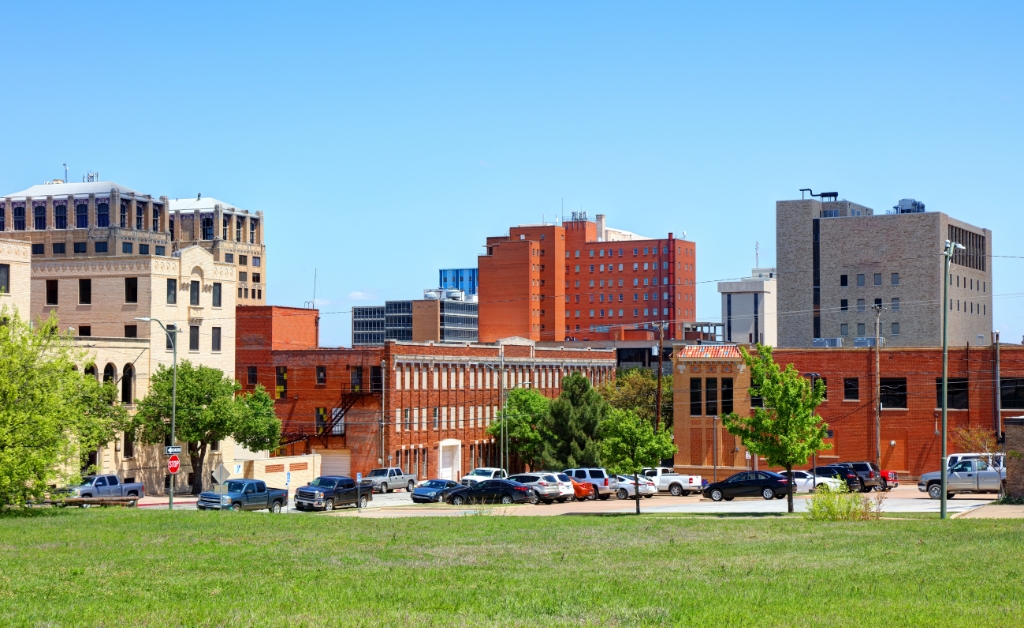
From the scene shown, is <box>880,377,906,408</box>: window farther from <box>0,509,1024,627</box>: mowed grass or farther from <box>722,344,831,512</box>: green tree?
<box>0,509,1024,627</box>: mowed grass

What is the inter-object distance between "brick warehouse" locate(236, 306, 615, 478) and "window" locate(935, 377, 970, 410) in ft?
112

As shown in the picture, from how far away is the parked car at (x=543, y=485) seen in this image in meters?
57.9

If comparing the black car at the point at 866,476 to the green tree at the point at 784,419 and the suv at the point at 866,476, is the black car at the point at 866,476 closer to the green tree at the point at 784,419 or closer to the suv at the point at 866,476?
the suv at the point at 866,476

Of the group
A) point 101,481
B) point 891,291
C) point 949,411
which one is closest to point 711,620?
point 101,481

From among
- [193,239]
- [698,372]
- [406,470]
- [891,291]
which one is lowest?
[406,470]

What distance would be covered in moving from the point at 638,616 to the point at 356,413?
227 feet

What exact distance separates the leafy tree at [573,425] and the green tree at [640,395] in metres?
16.7

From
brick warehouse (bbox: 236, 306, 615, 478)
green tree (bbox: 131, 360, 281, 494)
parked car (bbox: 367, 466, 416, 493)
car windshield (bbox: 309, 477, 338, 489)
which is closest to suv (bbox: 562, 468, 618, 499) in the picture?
car windshield (bbox: 309, 477, 338, 489)

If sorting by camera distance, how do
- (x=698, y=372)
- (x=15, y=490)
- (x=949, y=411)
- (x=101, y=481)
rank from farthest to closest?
(x=698, y=372)
(x=949, y=411)
(x=101, y=481)
(x=15, y=490)

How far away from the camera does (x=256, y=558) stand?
24984 millimetres

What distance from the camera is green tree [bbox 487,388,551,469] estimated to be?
9006 cm

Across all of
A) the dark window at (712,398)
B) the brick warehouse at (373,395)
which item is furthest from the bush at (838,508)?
the brick warehouse at (373,395)

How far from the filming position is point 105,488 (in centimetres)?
5812

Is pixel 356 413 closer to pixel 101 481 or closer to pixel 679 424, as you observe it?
pixel 679 424
